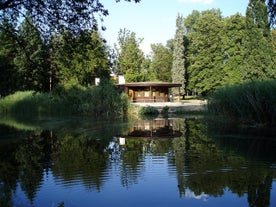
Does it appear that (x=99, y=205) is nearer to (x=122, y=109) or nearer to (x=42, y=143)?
(x=42, y=143)

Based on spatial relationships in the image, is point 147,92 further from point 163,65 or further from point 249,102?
point 249,102

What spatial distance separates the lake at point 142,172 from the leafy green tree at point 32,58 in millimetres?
2101

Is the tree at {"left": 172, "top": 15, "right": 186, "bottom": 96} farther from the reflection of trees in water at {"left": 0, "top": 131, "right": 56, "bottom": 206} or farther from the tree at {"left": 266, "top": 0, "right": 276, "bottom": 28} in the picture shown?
the tree at {"left": 266, "top": 0, "right": 276, "bottom": 28}

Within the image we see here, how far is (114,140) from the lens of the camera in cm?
1349

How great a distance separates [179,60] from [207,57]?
3925mm

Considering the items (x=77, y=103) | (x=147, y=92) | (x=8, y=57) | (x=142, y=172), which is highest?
(x=147, y=92)

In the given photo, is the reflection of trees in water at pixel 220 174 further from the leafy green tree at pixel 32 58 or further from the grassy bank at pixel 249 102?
the grassy bank at pixel 249 102

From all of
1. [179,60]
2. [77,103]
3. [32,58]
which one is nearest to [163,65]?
[179,60]

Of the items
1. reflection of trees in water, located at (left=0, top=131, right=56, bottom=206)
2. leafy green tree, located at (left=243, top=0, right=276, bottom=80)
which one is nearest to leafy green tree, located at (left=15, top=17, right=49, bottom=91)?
reflection of trees in water, located at (left=0, top=131, right=56, bottom=206)

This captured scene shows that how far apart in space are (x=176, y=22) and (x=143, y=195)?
47411mm

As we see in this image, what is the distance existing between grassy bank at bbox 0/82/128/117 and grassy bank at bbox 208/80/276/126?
10.3m

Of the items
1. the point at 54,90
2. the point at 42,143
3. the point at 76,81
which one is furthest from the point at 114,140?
the point at 76,81

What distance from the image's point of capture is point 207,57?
49656mm

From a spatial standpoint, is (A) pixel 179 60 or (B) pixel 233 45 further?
(A) pixel 179 60
